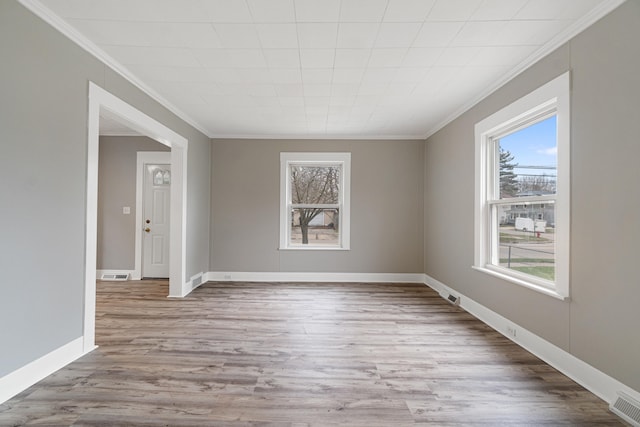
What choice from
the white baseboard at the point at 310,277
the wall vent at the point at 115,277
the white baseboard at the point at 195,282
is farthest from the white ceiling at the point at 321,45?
the wall vent at the point at 115,277

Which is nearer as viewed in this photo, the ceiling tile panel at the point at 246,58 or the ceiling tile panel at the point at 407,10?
the ceiling tile panel at the point at 407,10

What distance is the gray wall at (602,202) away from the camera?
172 cm

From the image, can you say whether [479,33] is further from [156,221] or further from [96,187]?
[156,221]

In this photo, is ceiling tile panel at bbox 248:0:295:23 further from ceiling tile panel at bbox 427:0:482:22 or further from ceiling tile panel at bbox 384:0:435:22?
ceiling tile panel at bbox 427:0:482:22

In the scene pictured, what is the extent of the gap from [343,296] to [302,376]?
84.0 inches

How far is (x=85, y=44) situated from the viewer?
2.32 metres

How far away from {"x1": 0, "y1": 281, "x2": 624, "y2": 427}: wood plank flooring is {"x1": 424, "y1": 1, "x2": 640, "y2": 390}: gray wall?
1.09 feet

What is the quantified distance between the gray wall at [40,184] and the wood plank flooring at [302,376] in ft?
→ 1.39

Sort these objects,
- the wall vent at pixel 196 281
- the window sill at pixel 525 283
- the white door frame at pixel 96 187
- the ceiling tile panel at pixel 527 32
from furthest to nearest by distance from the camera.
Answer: the wall vent at pixel 196 281, the white door frame at pixel 96 187, the window sill at pixel 525 283, the ceiling tile panel at pixel 527 32

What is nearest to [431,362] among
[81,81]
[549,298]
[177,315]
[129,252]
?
[549,298]

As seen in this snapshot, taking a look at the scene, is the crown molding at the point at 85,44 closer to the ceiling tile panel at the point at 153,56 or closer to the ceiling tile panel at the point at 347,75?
the ceiling tile panel at the point at 153,56

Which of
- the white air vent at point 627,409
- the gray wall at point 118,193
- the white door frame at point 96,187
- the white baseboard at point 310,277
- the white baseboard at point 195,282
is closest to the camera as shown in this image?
the white air vent at point 627,409

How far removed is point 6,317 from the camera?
5.89 feet

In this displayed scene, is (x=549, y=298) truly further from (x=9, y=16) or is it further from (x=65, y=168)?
(x=9, y=16)
